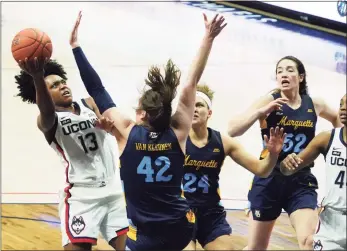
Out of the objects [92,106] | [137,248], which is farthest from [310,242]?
[92,106]

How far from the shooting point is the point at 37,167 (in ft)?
19.6

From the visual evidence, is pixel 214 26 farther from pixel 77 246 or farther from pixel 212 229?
pixel 77 246

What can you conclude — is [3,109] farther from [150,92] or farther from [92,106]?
[150,92]

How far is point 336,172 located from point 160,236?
1.25 m

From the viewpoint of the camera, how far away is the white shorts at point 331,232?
426cm

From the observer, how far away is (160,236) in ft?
Answer: 13.6

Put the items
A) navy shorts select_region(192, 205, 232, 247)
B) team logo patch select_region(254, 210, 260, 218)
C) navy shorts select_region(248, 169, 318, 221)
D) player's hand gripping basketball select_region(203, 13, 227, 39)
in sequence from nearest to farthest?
player's hand gripping basketball select_region(203, 13, 227, 39) → navy shorts select_region(192, 205, 232, 247) → navy shorts select_region(248, 169, 318, 221) → team logo patch select_region(254, 210, 260, 218)

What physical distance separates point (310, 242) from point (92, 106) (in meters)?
1.81

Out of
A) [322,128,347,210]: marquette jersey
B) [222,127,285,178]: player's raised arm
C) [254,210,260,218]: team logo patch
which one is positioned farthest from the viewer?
[254,210,260,218]: team logo patch

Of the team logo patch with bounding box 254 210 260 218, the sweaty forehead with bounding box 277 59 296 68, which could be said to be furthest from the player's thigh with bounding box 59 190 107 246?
the sweaty forehead with bounding box 277 59 296 68

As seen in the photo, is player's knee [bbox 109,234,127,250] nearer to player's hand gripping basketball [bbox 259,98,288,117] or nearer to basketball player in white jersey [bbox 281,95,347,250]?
basketball player in white jersey [bbox 281,95,347,250]

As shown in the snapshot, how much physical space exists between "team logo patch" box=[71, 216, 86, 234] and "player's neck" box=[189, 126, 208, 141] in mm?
958

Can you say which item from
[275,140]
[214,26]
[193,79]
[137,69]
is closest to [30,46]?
[193,79]

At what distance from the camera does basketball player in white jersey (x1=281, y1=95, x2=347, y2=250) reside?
4.30 m
